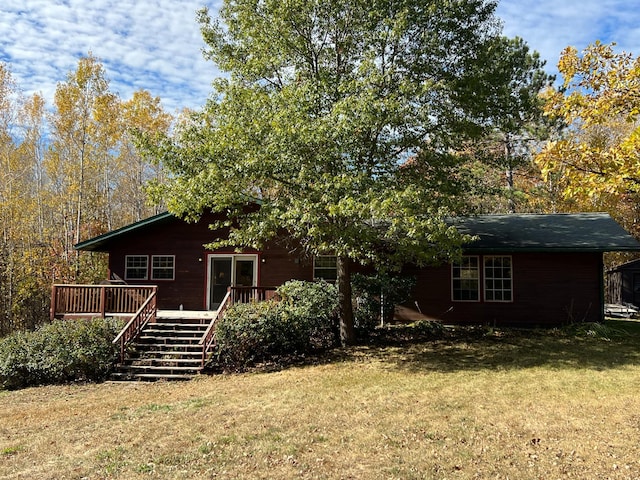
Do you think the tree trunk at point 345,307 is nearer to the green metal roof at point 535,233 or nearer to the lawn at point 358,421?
the lawn at point 358,421

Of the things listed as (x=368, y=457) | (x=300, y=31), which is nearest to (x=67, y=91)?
(x=300, y=31)

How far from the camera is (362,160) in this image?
11555 millimetres

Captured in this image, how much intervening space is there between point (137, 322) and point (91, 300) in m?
2.22

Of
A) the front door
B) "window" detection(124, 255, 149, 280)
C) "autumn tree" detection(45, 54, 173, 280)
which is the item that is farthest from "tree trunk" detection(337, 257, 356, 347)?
"autumn tree" detection(45, 54, 173, 280)

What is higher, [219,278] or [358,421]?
[219,278]

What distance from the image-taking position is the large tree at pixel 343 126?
10094 mm

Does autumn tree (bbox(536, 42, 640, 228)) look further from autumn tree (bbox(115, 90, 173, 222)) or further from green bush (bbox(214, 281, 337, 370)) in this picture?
autumn tree (bbox(115, 90, 173, 222))

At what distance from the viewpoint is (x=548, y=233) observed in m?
15.4

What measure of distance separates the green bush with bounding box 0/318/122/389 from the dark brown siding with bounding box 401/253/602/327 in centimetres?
923

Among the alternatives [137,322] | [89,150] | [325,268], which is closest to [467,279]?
[325,268]

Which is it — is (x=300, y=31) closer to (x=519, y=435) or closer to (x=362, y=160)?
(x=362, y=160)

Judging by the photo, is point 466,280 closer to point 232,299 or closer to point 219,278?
point 232,299

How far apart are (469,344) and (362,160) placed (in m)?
5.74

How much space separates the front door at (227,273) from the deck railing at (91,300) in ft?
9.28
